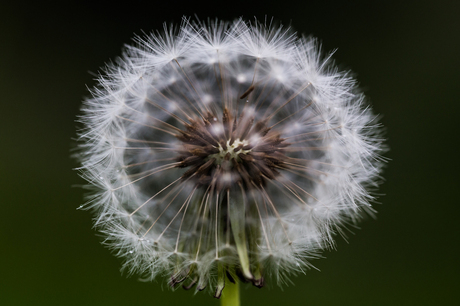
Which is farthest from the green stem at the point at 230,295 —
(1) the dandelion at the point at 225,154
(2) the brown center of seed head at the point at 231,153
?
(2) the brown center of seed head at the point at 231,153

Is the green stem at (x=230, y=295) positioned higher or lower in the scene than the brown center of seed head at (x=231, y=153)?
lower

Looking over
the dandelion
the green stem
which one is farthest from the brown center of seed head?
the green stem

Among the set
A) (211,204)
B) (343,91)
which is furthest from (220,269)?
(343,91)

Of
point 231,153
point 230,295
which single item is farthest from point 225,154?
point 230,295

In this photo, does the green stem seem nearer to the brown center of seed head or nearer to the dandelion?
the dandelion

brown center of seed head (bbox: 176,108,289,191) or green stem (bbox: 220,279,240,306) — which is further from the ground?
brown center of seed head (bbox: 176,108,289,191)

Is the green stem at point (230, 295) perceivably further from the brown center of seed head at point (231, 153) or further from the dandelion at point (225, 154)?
the brown center of seed head at point (231, 153)
